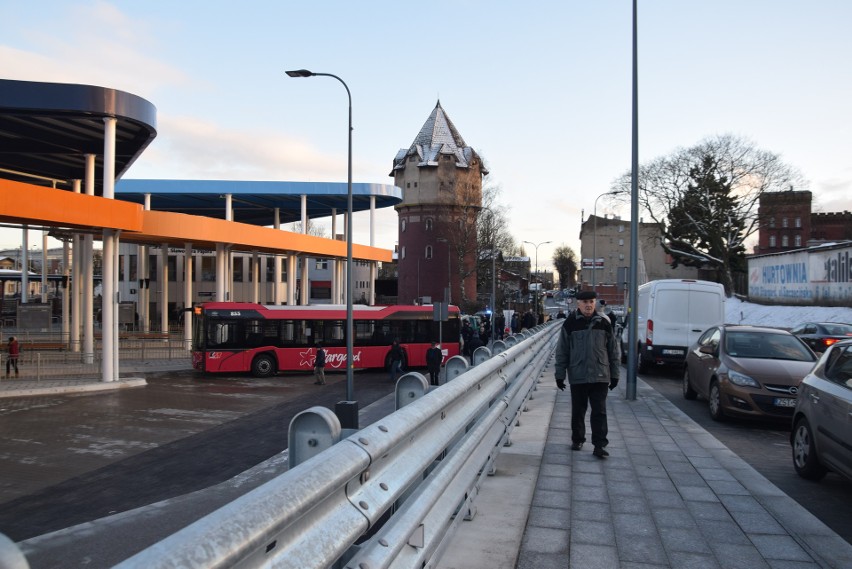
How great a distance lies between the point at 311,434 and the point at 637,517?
334cm

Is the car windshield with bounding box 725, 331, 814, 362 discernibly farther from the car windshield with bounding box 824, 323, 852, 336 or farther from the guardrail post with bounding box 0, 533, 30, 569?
the car windshield with bounding box 824, 323, 852, 336

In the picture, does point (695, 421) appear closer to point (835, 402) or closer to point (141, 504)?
point (835, 402)

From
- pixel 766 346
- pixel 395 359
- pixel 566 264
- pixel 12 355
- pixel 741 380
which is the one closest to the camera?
pixel 741 380

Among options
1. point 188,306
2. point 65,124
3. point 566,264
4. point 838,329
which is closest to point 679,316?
point 838,329

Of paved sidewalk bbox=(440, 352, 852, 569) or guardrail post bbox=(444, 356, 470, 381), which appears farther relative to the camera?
guardrail post bbox=(444, 356, 470, 381)

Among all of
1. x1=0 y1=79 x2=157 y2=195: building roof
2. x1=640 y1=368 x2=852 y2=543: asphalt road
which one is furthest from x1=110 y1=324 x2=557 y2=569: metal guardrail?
x1=0 y1=79 x2=157 y2=195: building roof

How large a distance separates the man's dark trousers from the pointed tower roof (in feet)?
203

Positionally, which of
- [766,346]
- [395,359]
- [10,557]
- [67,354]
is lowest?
[395,359]

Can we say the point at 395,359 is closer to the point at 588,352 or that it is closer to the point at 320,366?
the point at 320,366

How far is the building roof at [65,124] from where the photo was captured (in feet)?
64.5

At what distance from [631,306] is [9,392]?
17.9m

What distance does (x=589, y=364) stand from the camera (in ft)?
22.9

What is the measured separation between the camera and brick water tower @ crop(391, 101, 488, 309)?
66688mm

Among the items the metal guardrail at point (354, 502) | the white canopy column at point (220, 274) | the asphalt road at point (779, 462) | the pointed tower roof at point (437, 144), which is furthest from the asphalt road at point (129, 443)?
the pointed tower roof at point (437, 144)
